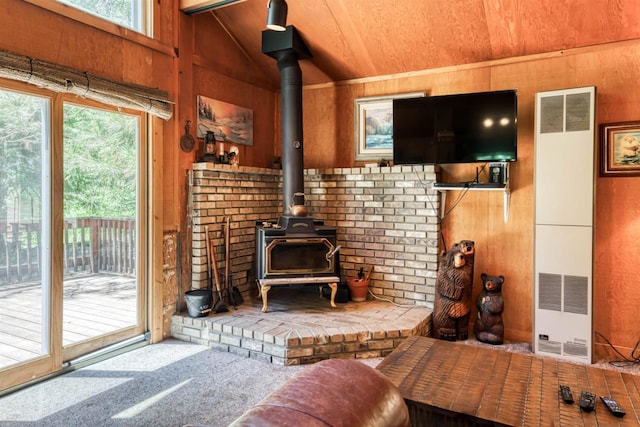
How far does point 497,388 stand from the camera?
182 centimetres

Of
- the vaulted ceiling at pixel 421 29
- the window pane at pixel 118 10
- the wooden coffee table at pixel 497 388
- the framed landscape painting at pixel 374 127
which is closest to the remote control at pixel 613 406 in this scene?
the wooden coffee table at pixel 497 388

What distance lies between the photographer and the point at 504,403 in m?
1.68

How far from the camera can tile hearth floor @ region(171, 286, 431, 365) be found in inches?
123

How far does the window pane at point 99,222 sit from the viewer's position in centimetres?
303

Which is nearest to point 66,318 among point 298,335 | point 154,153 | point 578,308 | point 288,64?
point 154,153

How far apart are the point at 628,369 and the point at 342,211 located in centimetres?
273

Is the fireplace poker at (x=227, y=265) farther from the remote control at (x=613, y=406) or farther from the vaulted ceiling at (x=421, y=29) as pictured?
the remote control at (x=613, y=406)

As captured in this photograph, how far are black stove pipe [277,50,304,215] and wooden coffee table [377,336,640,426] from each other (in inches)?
83.5

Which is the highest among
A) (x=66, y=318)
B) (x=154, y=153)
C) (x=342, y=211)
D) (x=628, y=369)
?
(x=154, y=153)

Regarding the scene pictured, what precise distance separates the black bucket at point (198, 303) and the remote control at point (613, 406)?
285cm

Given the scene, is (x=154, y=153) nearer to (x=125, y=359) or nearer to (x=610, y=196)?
(x=125, y=359)

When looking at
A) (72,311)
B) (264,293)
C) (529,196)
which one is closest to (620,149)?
(529,196)

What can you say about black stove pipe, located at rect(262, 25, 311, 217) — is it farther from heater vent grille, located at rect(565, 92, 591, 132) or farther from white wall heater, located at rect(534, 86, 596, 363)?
heater vent grille, located at rect(565, 92, 591, 132)

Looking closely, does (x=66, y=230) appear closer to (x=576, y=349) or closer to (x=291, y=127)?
(x=291, y=127)
